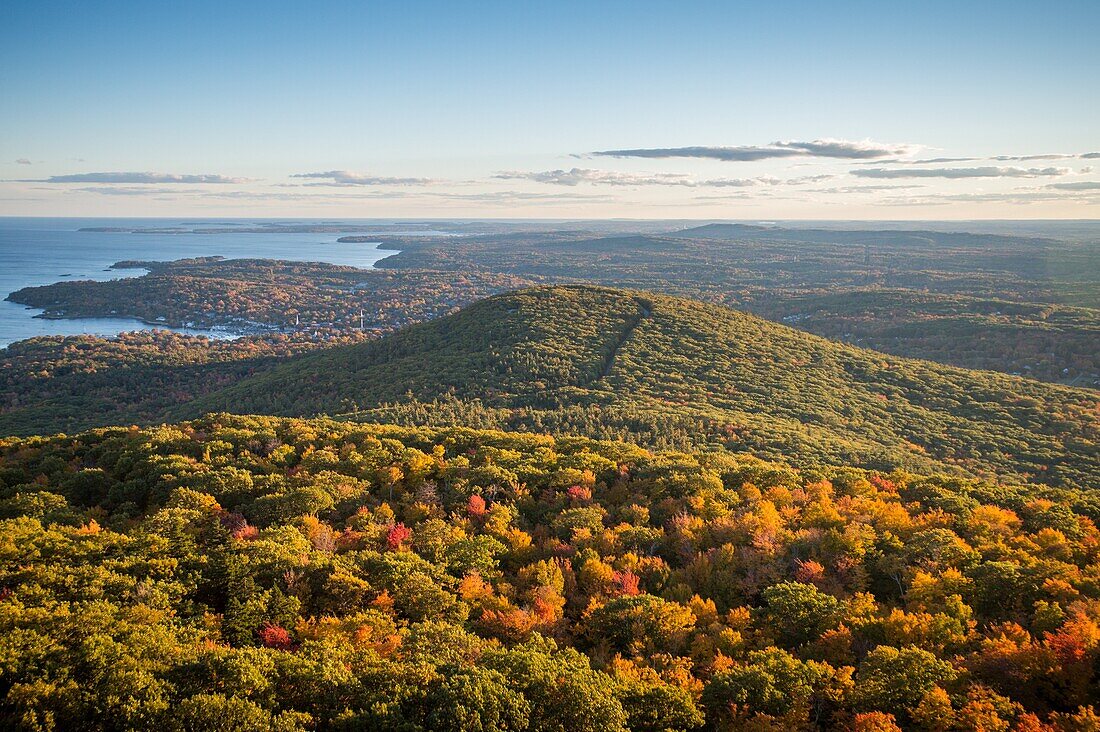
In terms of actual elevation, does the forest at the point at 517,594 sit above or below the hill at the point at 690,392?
above

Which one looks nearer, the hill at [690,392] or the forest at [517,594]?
the forest at [517,594]

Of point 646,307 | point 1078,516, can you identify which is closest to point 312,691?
point 1078,516

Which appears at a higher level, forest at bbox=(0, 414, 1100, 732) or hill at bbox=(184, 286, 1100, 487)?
forest at bbox=(0, 414, 1100, 732)

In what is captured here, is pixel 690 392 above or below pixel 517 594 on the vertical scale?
below

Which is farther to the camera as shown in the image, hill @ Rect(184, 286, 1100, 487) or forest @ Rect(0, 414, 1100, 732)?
hill @ Rect(184, 286, 1100, 487)

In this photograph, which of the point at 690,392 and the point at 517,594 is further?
the point at 690,392
